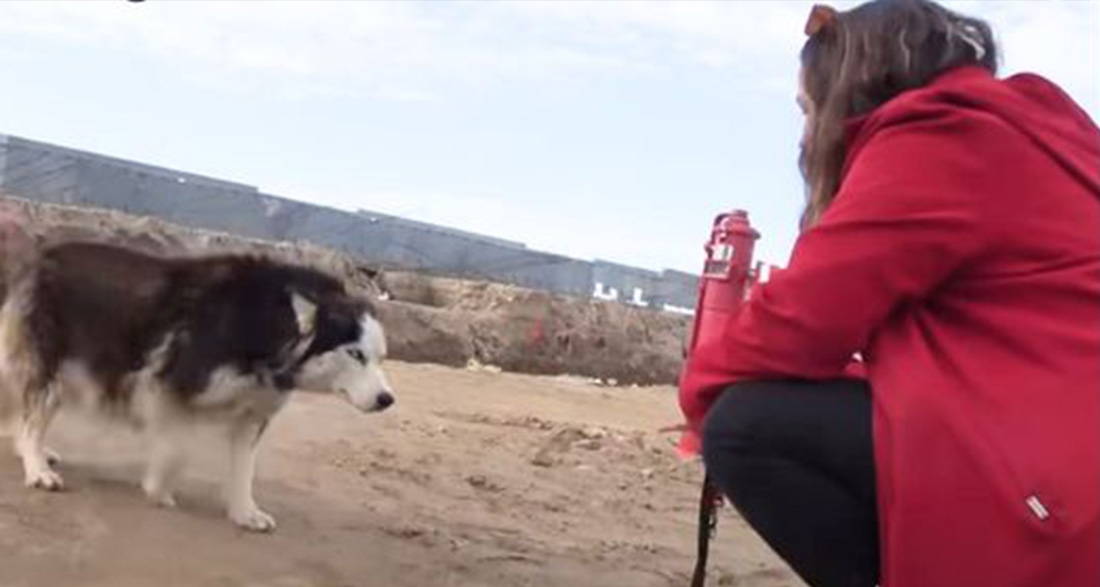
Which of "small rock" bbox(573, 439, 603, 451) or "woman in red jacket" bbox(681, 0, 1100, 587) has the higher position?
"woman in red jacket" bbox(681, 0, 1100, 587)

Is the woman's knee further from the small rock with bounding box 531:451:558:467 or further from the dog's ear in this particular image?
the small rock with bounding box 531:451:558:467

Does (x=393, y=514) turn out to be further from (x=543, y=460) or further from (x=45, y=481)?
(x=543, y=460)

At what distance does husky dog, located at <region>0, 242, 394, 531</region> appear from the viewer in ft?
15.9

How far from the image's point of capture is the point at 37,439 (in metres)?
4.79

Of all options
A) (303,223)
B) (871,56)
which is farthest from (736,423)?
(303,223)

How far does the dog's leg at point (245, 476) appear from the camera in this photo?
14.9 feet

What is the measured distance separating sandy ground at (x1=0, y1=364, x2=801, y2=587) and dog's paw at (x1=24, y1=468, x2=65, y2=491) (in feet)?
0.22

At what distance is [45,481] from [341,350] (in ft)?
3.33

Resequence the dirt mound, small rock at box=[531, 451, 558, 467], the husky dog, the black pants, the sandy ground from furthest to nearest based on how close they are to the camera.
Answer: the dirt mound < small rock at box=[531, 451, 558, 467] < the husky dog < the sandy ground < the black pants

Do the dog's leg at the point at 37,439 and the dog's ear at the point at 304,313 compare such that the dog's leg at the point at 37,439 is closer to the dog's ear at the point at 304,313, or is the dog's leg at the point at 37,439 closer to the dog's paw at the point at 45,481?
the dog's paw at the point at 45,481

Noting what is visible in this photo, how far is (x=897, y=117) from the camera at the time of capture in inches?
99.0

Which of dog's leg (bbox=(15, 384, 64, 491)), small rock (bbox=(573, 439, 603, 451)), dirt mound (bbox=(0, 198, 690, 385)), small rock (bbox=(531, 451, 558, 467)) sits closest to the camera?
dog's leg (bbox=(15, 384, 64, 491))

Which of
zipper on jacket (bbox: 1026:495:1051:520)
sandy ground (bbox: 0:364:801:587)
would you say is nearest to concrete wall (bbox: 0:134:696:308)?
sandy ground (bbox: 0:364:801:587)

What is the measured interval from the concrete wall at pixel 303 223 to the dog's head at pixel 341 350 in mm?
6278
